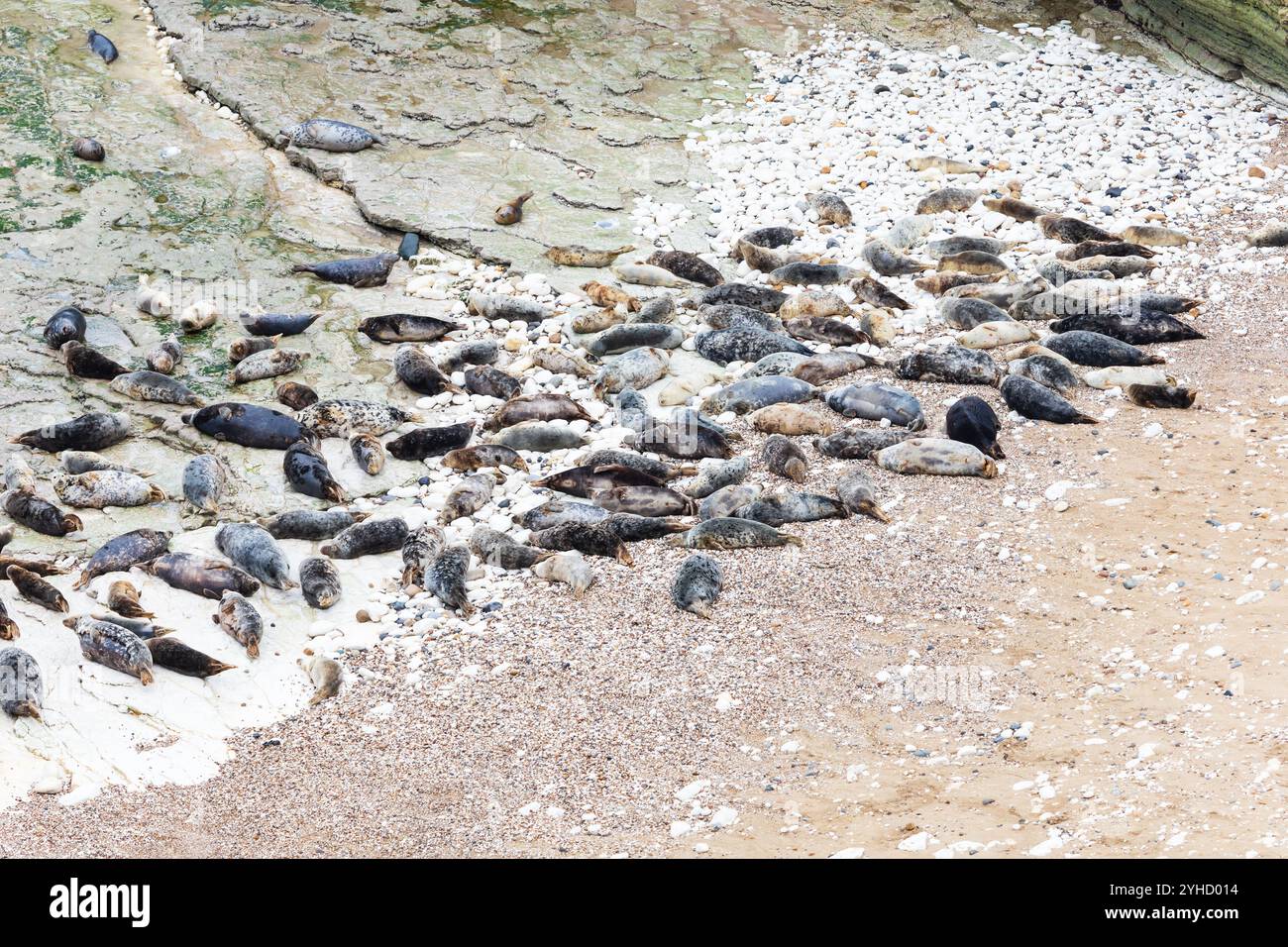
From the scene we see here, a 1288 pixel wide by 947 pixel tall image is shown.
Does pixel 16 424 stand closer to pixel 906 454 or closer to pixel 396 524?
pixel 396 524

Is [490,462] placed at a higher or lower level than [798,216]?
lower

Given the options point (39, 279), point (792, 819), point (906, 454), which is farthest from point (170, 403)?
point (792, 819)

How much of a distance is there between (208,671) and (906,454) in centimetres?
361

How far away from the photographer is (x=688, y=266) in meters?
9.12

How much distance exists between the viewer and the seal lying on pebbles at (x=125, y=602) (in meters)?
5.67

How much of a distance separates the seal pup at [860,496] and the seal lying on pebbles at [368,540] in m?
2.24

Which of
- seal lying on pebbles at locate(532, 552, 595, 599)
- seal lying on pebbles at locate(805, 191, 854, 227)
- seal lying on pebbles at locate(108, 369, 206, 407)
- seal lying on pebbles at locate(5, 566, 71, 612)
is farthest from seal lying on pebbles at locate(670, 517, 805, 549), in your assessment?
seal lying on pebbles at locate(805, 191, 854, 227)

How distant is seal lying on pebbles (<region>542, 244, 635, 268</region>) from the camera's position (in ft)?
30.2

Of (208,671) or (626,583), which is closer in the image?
(208,671)

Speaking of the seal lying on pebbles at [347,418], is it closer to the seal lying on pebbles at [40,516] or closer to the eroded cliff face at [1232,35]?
the seal lying on pebbles at [40,516]

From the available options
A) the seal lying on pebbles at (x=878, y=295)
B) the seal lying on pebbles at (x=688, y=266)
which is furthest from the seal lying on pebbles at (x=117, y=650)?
the seal lying on pebbles at (x=878, y=295)

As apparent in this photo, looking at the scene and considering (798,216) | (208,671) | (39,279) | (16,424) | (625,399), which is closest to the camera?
(208,671)

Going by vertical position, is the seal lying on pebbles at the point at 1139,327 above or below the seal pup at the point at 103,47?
above

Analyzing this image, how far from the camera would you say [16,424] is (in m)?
7.00
